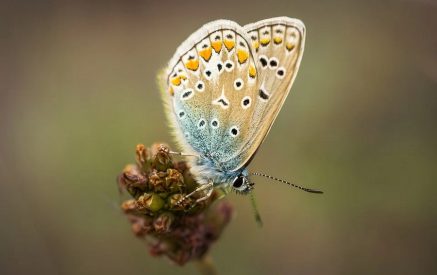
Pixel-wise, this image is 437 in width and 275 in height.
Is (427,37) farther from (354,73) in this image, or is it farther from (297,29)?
(297,29)

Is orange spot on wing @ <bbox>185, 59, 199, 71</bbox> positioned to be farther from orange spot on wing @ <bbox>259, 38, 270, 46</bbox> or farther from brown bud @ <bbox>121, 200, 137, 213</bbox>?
brown bud @ <bbox>121, 200, 137, 213</bbox>

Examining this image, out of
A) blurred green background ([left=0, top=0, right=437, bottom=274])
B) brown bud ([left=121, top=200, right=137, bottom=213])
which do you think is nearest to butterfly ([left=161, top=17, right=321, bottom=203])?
brown bud ([left=121, top=200, right=137, bottom=213])

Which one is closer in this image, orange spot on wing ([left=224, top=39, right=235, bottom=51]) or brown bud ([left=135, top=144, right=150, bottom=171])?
brown bud ([left=135, top=144, right=150, bottom=171])

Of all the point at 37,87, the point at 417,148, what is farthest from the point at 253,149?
the point at 37,87

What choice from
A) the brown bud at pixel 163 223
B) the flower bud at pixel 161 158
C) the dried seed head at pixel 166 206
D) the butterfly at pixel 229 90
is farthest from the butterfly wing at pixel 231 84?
the brown bud at pixel 163 223

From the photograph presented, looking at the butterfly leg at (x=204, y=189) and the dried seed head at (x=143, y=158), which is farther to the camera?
the dried seed head at (x=143, y=158)

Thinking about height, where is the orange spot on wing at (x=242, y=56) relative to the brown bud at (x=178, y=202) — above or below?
above

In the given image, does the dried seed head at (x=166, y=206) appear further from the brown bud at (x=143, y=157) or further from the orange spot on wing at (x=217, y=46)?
the orange spot on wing at (x=217, y=46)

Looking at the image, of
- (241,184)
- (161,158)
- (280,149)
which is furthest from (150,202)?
(280,149)
